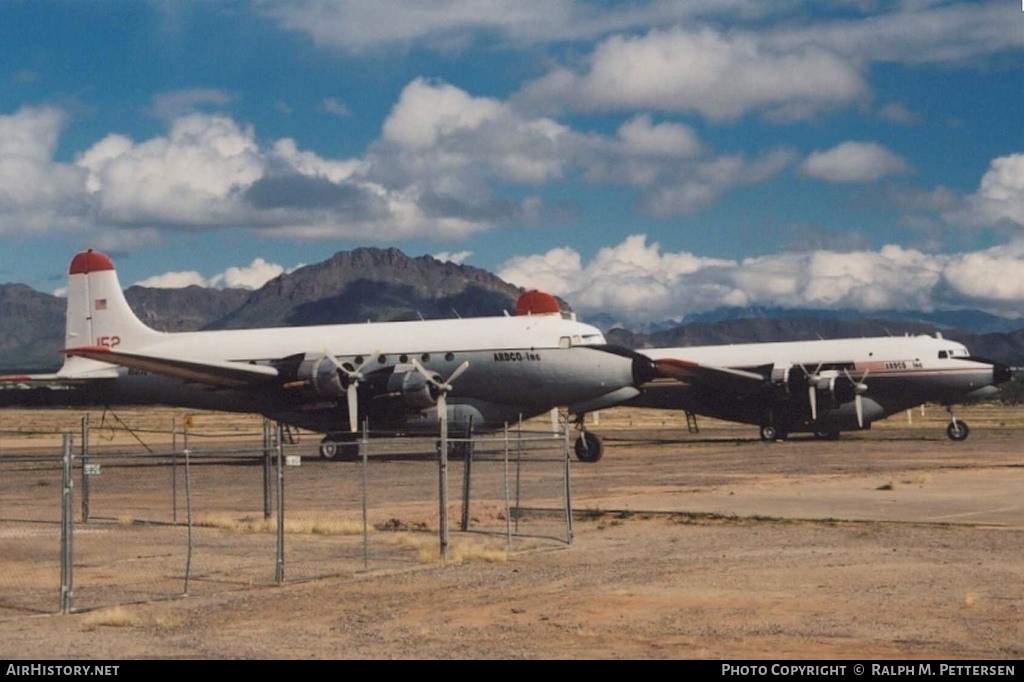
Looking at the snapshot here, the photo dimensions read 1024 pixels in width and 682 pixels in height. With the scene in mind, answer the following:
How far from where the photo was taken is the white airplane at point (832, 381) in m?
52.3

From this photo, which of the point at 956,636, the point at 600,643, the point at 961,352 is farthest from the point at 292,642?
the point at 961,352

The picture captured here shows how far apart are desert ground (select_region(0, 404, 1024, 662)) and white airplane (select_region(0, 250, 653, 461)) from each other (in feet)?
35.2

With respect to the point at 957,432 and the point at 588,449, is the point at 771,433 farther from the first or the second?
the point at 588,449

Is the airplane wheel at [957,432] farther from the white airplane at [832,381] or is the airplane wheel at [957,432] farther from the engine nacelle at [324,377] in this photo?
the engine nacelle at [324,377]

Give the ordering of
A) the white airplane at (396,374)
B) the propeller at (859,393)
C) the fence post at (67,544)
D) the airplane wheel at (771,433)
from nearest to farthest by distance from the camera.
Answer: the fence post at (67,544) → the white airplane at (396,374) → the propeller at (859,393) → the airplane wheel at (771,433)

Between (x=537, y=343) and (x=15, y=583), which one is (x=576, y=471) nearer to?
(x=537, y=343)

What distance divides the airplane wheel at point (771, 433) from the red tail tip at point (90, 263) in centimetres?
2793

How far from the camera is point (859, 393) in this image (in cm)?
5288

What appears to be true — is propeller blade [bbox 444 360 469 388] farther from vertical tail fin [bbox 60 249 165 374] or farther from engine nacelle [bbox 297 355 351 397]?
vertical tail fin [bbox 60 249 165 374]

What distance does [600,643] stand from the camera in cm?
1259

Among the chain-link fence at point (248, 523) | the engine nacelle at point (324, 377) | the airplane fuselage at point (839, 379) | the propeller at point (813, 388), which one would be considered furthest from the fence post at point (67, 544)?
the propeller at point (813, 388)

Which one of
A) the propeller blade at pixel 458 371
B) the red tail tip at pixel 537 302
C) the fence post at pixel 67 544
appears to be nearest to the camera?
the fence post at pixel 67 544

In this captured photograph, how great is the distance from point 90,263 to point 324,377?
1432 centimetres

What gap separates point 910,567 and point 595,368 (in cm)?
2484
